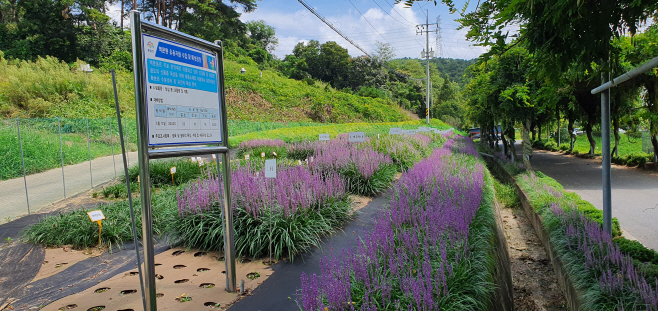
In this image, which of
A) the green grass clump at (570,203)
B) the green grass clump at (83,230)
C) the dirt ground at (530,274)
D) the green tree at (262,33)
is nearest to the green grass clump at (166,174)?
the green grass clump at (83,230)

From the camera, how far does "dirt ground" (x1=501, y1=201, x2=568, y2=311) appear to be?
4582 millimetres

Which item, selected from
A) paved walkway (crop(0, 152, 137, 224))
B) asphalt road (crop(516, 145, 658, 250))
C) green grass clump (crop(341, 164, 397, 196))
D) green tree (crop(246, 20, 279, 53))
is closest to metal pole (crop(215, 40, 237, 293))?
green grass clump (crop(341, 164, 397, 196))

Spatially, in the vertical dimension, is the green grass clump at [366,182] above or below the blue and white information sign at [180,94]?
below

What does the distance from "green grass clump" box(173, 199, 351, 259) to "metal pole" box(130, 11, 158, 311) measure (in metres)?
1.68

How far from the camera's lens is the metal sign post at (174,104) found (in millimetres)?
2473

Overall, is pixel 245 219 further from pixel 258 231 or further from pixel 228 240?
pixel 228 240

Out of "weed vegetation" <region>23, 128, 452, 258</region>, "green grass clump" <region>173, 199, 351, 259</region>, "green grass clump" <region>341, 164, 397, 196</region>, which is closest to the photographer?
"green grass clump" <region>173, 199, 351, 259</region>

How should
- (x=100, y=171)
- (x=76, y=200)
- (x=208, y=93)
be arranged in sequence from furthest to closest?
1. (x=100, y=171)
2. (x=76, y=200)
3. (x=208, y=93)

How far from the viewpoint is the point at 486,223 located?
14.9 ft

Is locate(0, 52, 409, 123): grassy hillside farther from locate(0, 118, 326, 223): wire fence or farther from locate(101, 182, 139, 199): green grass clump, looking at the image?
locate(101, 182, 139, 199): green grass clump

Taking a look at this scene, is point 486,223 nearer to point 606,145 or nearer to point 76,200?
point 606,145

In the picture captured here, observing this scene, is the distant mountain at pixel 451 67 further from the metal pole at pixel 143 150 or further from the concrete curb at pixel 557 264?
the metal pole at pixel 143 150

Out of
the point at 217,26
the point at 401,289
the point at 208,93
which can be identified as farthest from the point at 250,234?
the point at 217,26

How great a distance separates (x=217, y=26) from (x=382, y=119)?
21.0 meters
